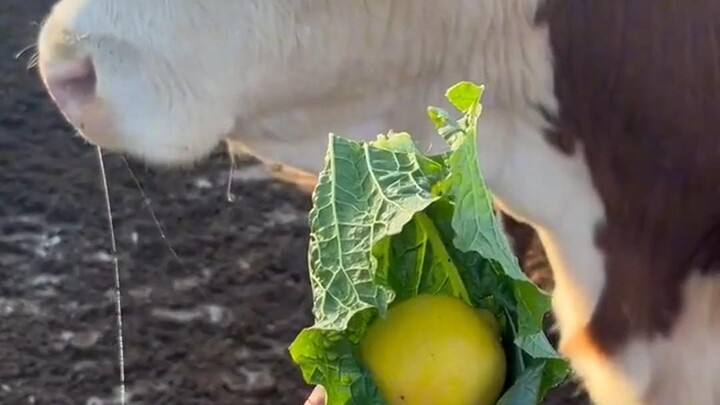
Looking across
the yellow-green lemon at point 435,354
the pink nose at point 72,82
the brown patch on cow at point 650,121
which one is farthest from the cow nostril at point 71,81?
the yellow-green lemon at point 435,354

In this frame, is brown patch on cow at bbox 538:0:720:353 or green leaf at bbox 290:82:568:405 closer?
green leaf at bbox 290:82:568:405

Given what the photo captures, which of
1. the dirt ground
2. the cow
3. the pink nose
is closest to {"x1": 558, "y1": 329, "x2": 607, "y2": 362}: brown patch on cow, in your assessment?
the cow

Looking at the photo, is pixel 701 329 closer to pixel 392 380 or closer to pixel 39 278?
pixel 392 380

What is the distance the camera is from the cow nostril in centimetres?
108

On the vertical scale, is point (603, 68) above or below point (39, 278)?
above

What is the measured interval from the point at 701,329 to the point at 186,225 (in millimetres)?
1178

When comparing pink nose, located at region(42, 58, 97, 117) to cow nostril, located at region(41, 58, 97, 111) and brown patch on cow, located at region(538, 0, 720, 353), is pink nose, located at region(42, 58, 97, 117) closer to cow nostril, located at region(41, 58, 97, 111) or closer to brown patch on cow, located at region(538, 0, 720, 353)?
cow nostril, located at region(41, 58, 97, 111)

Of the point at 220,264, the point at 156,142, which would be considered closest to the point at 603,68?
the point at 156,142

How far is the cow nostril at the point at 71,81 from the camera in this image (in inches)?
42.5

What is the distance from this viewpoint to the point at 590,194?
3.77 ft

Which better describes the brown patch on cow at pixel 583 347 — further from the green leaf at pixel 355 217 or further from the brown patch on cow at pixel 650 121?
the green leaf at pixel 355 217

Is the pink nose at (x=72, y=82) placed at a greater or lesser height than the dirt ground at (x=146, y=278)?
greater

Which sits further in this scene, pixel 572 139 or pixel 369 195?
pixel 572 139

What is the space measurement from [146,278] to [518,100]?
3.30ft
